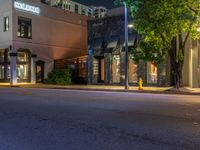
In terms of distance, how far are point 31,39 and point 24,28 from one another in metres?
1.69

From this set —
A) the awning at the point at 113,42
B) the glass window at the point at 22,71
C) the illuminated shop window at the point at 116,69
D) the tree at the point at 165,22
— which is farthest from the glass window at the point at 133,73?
the glass window at the point at 22,71

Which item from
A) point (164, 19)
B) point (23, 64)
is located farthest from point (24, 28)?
point (164, 19)

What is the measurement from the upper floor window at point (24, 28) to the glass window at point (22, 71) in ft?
12.3

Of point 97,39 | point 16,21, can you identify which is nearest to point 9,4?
point 16,21

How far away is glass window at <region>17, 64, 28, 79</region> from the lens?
39.4m

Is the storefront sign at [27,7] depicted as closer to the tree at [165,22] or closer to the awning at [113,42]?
the awning at [113,42]

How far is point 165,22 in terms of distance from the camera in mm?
21703

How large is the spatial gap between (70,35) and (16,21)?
10060mm

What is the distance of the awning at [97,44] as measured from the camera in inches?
1302

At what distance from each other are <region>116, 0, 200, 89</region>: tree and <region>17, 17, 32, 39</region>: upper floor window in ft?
62.7

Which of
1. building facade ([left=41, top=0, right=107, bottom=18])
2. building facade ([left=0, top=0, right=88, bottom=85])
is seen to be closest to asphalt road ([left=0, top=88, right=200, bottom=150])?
building facade ([left=0, top=0, right=88, bottom=85])

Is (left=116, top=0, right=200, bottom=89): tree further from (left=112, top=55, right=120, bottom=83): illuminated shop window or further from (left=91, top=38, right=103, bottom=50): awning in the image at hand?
(left=91, top=38, right=103, bottom=50): awning

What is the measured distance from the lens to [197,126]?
8.74 m

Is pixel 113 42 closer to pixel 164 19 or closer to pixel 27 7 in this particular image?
pixel 164 19
